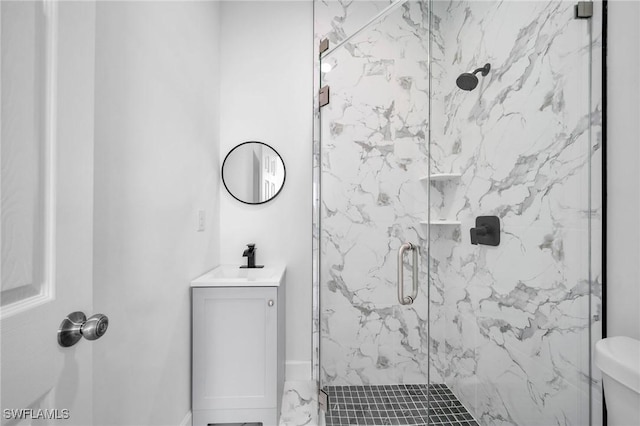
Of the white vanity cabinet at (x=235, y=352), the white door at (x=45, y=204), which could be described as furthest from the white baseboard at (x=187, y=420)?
the white door at (x=45, y=204)

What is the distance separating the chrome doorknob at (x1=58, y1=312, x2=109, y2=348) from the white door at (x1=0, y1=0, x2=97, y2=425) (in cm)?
2

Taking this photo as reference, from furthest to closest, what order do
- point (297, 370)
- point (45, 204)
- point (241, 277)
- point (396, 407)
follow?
point (297, 370), point (241, 277), point (396, 407), point (45, 204)

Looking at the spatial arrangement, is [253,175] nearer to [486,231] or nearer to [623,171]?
[486,231]

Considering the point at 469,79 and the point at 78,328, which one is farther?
the point at 469,79

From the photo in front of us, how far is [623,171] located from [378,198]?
84 cm

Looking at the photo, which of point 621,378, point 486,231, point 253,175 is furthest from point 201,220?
point 621,378

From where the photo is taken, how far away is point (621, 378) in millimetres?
731

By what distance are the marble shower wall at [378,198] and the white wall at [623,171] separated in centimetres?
58

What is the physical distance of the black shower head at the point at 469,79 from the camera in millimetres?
1212

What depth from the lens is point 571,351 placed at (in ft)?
3.26

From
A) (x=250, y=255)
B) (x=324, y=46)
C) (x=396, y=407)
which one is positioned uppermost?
(x=324, y=46)

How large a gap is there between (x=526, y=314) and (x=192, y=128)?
6.08 ft

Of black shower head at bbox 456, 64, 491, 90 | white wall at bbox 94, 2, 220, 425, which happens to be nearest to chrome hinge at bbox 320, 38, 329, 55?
white wall at bbox 94, 2, 220, 425

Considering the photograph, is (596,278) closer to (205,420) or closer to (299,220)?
(299,220)
